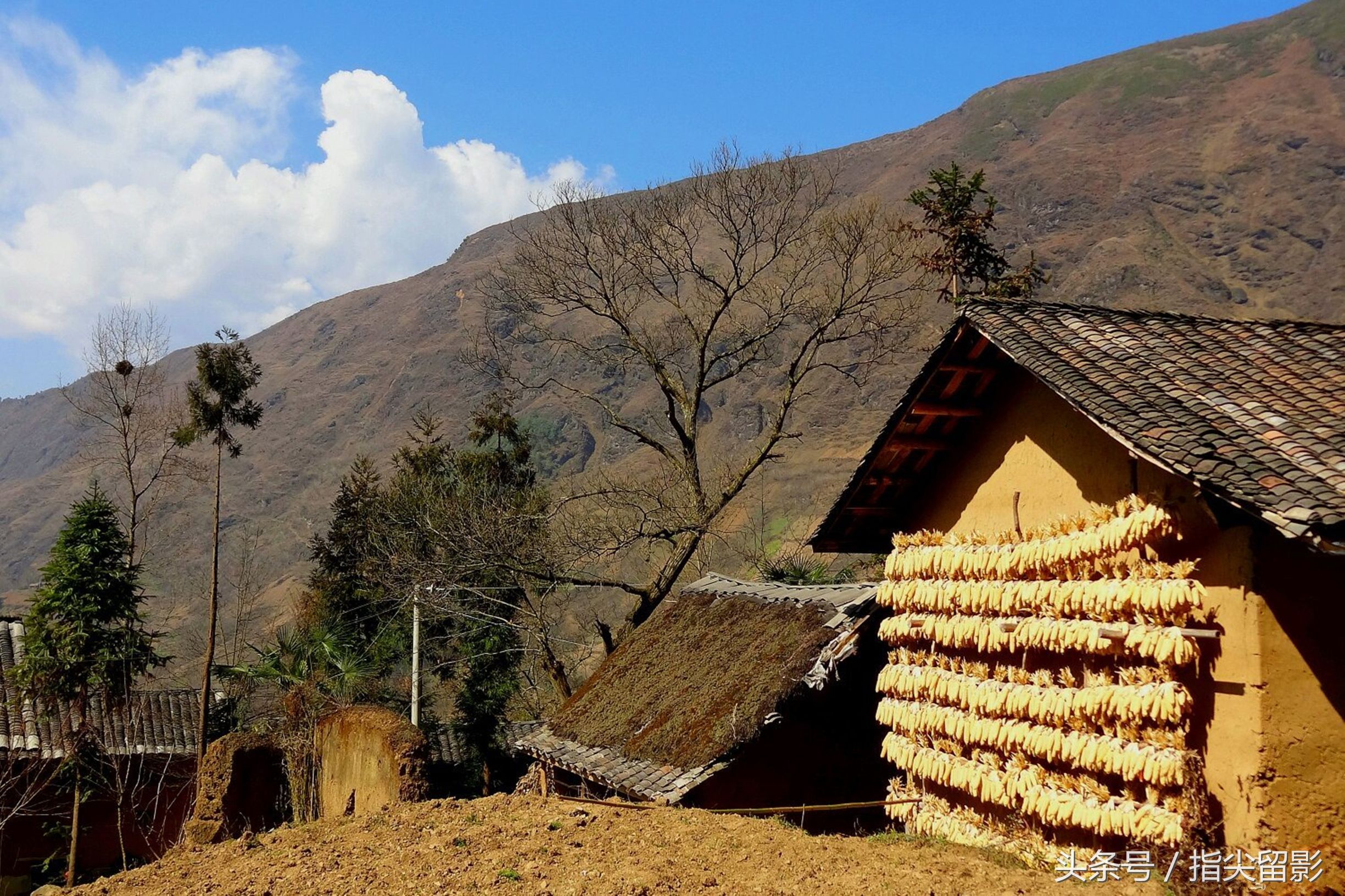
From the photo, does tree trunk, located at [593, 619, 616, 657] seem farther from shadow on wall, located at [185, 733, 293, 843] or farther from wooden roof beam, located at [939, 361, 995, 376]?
wooden roof beam, located at [939, 361, 995, 376]

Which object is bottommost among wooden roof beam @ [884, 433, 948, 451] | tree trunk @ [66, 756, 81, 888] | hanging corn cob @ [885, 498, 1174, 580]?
tree trunk @ [66, 756, 81, 888]

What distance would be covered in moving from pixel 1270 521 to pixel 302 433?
12360 centimetres

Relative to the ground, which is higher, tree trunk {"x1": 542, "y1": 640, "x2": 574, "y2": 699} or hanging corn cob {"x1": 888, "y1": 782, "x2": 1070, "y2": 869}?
tree trunk {"x1": 542, "y1": 640, "x2": 574, "y2": 699}

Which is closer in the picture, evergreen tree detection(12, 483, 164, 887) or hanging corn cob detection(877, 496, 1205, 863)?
hanging corn cob detection(877, 496, 1205, 863)

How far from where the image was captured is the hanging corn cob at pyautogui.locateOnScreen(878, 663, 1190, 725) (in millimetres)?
7426

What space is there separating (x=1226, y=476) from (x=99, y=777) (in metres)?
24.6

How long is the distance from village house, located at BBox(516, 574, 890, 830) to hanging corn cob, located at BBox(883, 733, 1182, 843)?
1839 mm

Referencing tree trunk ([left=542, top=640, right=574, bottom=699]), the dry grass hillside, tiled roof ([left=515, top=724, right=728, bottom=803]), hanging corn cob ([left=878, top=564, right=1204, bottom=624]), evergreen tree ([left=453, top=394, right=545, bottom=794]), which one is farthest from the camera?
the dry grass hillside

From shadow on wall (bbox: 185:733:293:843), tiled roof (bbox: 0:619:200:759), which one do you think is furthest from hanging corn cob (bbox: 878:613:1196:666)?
tiled roof (bbox: 0:619:200:759)

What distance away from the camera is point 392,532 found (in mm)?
29656

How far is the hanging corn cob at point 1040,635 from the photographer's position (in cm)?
735

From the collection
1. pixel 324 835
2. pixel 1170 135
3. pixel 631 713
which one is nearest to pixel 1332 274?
pixel 1170 135

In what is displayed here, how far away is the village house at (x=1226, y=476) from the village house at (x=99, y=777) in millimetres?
18884

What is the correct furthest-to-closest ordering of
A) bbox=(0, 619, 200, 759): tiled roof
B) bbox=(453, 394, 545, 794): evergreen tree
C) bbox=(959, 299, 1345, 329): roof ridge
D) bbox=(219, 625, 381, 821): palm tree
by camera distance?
bbox=(453, 394, 545, 794): evergreen tree, bbox=(0, 619, 200, 759): tiled roof, bbox=(219, 625, 381, 821): palm tree, bbox=(959, 299, 1345, 329): roof ridge
